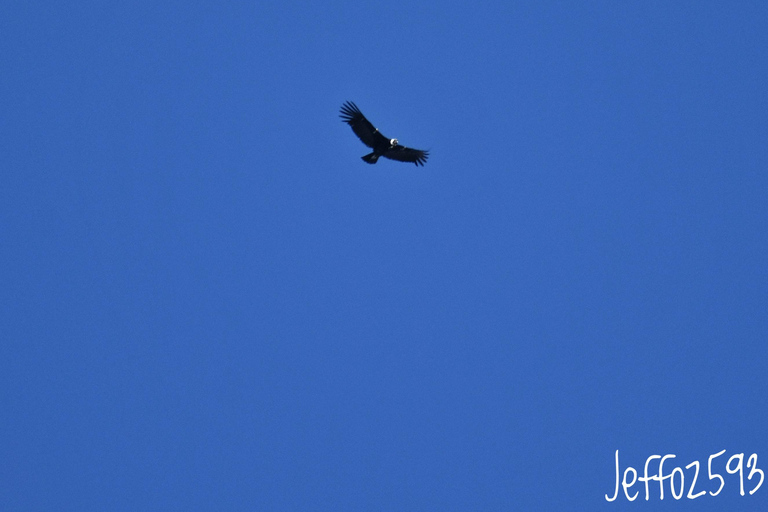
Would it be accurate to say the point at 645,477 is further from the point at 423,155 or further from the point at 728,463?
the point at 423,155

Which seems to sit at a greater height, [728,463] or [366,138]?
[366,138]

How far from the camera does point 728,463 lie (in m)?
28.2

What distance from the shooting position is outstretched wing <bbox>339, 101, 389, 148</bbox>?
1013 inches

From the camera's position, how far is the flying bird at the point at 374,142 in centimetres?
2586

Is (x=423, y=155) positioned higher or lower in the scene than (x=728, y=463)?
higher

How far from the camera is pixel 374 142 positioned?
26.6 metres

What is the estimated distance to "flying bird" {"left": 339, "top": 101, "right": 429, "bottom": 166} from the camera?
25859 mm

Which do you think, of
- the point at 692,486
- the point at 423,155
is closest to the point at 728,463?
the point at 692,486

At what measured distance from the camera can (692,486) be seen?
90.7 ft

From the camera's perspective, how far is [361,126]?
2617 centimetres

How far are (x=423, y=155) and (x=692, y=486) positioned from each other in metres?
12.4

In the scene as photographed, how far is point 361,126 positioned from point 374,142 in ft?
2.24

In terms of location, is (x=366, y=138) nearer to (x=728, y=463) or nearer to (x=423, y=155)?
(x=423, y=155)

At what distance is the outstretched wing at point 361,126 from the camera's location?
84.4 feet
